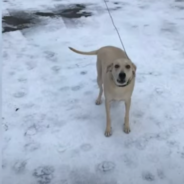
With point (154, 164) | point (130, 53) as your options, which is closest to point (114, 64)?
point (154, 164)

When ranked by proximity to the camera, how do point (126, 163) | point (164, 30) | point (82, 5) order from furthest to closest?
point (82, 5), point (164, 30), point (126, 163)

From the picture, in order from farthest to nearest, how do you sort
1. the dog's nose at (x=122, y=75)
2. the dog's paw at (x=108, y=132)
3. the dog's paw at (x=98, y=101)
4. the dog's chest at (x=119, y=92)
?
the dog's paw at (x=98, y=101), the dog's paw at (x=108, y=132), the dog's chest at (x=119, y=92), the dog's nose at (x=122, y=75)

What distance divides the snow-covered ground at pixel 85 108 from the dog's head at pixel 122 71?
0.64 m

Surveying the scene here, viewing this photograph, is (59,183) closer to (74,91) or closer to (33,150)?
(33,150)

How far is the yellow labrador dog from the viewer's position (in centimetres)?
295

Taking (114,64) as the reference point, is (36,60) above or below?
below

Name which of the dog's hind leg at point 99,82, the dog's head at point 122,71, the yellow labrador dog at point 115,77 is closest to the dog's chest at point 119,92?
the yellow labrador dog at point 115,77

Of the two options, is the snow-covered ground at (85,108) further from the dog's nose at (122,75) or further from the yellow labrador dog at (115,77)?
the dog's nose at (122,75)

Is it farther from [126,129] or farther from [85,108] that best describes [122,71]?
[85,108]

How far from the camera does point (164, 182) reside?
2.78m

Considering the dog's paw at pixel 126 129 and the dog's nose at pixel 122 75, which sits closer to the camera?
the dog's nose at pixel 122 75

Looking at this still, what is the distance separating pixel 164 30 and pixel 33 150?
3421mm

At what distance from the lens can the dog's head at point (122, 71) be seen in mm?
2918

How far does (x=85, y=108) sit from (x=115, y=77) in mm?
843
